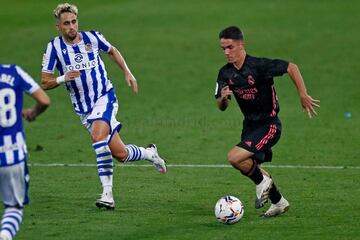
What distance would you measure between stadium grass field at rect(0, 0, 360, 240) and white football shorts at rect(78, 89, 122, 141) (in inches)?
45.9

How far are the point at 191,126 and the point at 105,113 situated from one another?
7609 mm

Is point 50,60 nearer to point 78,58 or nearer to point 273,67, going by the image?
point 78,58

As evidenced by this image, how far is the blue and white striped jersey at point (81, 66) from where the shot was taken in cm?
1368

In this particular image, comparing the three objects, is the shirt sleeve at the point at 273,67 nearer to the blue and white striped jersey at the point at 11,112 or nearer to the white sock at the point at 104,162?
the white sock at the point at 104,162

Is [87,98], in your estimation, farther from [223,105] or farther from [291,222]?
[291,222]

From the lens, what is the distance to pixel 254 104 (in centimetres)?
1270

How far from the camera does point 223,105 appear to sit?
40.7 feet

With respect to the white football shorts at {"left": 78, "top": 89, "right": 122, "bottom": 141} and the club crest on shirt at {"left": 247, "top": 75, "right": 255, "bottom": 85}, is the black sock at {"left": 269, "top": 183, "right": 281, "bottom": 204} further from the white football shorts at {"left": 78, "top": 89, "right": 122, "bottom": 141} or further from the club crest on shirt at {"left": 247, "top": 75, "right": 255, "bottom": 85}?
the white football shorts at {"left": 78, "top": 89, "right": 122, "bottom": 141}

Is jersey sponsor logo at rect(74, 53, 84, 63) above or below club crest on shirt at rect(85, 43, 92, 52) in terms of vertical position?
below

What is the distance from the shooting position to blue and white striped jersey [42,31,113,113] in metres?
13.7

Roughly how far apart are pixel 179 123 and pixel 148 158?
7.01 m

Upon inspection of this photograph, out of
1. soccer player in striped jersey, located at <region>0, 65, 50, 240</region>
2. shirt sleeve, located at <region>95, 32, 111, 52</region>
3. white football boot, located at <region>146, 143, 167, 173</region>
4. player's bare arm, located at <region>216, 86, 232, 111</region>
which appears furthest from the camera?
white football boot, located at <region>146, 143, 167, 173</region>

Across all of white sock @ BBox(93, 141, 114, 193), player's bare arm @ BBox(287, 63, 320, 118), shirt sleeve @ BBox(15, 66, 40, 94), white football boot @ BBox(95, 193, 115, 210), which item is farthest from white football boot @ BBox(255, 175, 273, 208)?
shirt sleeve @ BBox(15, 66, 40, 94)

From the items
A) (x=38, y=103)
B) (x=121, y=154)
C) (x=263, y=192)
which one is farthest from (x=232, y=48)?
(x=38, y=103)
